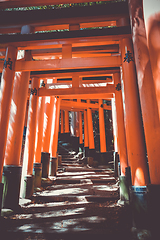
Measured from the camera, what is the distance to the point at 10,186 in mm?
4500

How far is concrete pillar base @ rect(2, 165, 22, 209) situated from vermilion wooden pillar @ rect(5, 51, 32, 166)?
0.69ft

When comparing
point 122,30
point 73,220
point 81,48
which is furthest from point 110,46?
point 73,220

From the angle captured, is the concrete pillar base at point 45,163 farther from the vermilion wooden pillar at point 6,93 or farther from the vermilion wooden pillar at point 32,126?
Result: the vermilion wooden pillar at point 6,93

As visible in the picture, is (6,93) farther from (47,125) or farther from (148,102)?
(47,125)

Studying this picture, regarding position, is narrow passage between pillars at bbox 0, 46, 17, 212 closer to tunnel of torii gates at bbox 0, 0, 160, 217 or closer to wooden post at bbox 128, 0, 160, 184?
tunnel of torii gates at bbox 0, 0, 160, 217

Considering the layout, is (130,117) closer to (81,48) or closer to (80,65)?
(80,65)

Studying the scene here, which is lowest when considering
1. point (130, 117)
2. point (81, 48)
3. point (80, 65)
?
point (130, 117)

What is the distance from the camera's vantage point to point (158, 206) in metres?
2.76

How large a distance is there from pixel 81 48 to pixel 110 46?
98 cm

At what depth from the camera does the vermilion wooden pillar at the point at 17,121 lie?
4.81 metres

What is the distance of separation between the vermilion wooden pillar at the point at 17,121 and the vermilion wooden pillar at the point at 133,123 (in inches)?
120

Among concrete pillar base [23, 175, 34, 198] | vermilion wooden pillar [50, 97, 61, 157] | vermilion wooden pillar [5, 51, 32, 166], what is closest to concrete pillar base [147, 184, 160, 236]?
vermilion wooden pillar [5, 51, 32, 166]

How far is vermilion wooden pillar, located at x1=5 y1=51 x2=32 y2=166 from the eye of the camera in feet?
15.8

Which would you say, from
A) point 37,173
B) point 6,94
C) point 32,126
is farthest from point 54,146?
point 6,94
